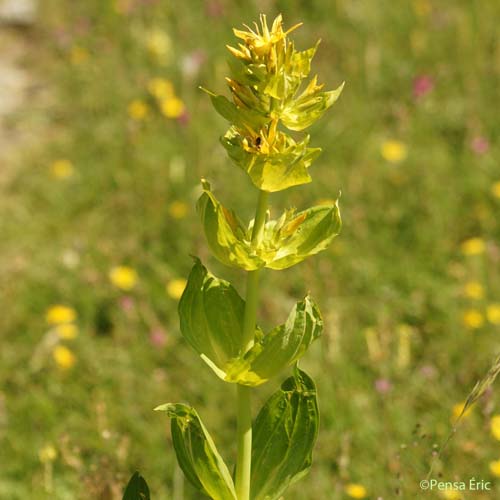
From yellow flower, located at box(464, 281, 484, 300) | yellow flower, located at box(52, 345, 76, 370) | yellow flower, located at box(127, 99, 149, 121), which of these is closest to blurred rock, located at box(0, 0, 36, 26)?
yellow flower, located at box(127, 99, 149, 121)

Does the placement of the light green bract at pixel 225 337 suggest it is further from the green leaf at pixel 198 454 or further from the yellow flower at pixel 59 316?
the yellow flower at pixel 59 316

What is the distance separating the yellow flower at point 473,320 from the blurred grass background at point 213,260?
2 centimetres

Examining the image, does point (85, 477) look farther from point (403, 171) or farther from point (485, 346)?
point (403, 171)

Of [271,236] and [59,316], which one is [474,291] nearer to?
[59,316]

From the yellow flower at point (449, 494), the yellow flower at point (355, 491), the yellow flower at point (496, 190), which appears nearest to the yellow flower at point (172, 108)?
the yellow flower at point (496, 190)

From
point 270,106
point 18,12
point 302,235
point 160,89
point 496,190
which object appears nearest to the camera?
point 270,106

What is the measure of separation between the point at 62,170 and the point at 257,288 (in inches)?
92.5

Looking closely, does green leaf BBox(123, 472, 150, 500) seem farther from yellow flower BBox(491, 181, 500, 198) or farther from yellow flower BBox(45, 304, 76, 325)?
yellow flower BBox(491, 181, 500, 198)

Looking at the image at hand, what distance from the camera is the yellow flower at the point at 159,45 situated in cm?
429

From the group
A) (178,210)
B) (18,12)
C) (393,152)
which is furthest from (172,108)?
(18,12)

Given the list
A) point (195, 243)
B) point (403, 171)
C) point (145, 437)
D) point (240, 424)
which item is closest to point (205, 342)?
point (240, 424)

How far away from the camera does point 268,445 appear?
1541 millimetres

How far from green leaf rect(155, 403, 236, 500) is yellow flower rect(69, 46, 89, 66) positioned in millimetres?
3188

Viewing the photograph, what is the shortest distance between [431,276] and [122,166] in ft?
4.55
